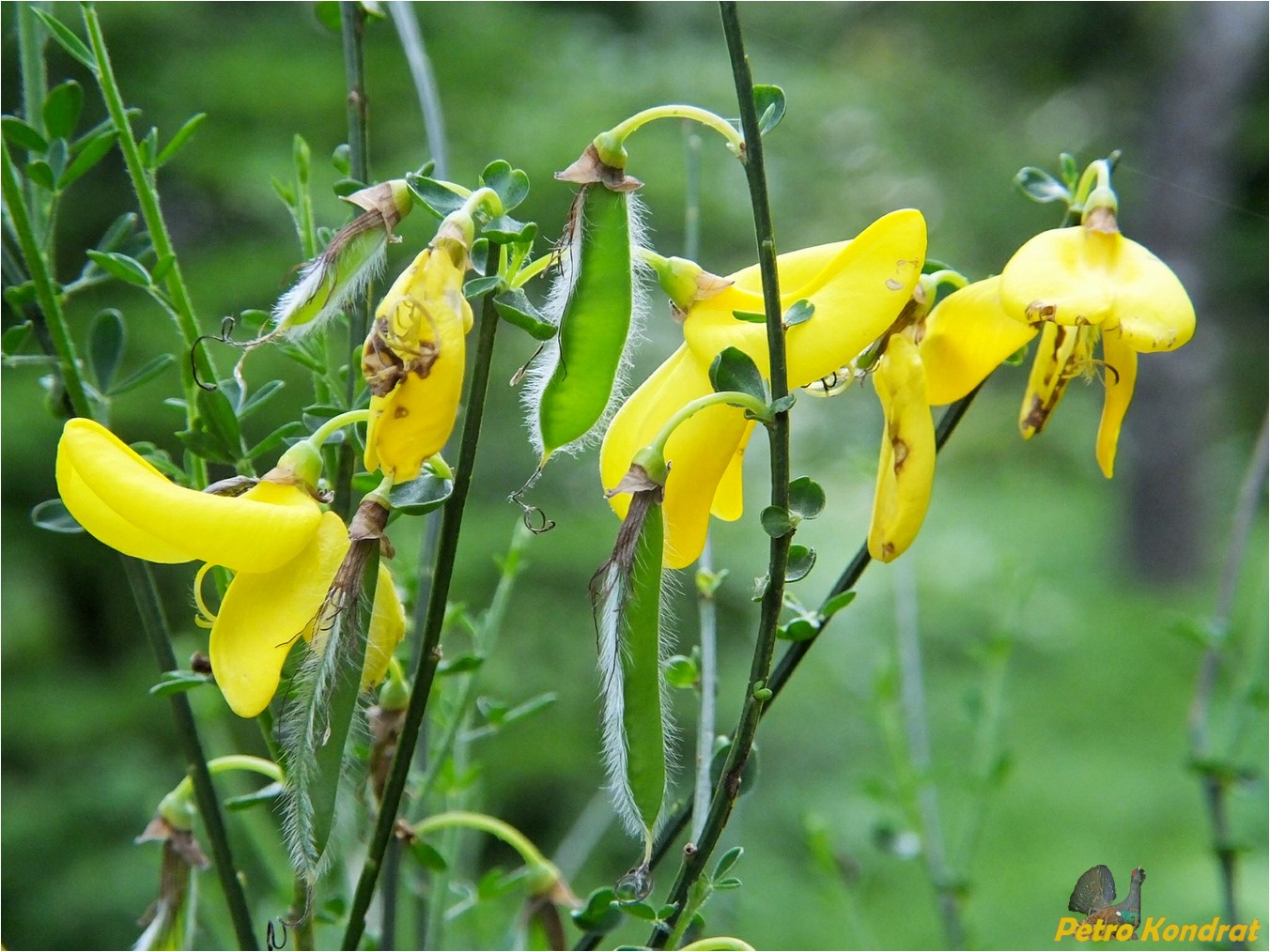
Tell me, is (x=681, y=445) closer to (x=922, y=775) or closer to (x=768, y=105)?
(x=768, y=105)

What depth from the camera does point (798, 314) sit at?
1.01 ft

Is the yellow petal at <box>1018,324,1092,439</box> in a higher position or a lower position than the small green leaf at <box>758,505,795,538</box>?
higher

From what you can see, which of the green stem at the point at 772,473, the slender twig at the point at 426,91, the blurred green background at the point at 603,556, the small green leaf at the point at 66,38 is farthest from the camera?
the blurred green background at the point at 603,556

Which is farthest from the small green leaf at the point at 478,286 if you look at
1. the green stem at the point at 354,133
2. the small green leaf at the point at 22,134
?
the small green leaf at the point at 22,134

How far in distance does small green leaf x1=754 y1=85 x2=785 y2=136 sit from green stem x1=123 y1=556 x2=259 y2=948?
0.25 m

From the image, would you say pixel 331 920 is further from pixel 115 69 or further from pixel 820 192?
pixel 820 192

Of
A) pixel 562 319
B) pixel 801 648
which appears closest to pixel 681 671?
pixel 801 648

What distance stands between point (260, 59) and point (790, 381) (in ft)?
5.85

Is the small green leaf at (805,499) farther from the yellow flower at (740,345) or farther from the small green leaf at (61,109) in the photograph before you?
the small green leaf at (61,109)

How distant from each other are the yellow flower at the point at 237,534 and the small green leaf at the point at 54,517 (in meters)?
0.13

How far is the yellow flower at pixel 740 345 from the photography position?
317 mm

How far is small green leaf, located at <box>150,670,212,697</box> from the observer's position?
36 cm

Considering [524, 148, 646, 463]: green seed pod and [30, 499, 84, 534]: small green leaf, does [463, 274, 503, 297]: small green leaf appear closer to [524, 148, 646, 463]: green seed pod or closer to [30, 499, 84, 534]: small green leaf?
[524, 148, 646, 463]: green seed pod

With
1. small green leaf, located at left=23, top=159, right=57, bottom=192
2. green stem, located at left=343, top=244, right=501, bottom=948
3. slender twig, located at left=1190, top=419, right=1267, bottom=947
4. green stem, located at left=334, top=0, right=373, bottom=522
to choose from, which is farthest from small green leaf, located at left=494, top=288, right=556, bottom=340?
slender twig, located at left=1190, top=419, right=1267, bottom=947
